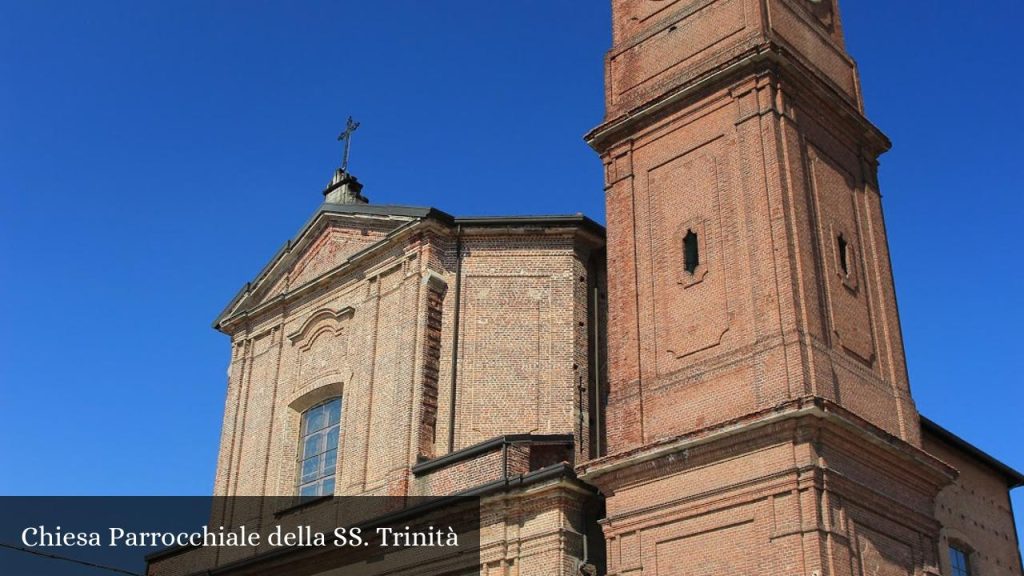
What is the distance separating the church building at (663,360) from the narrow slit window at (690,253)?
0.09ft

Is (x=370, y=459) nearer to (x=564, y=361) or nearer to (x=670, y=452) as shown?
(x=564, y=361)

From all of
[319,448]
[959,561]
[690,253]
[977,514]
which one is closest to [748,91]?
[690,253]

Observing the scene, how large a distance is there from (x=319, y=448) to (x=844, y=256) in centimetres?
1067

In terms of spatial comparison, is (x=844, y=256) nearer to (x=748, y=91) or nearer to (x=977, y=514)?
(x=748, y=91)

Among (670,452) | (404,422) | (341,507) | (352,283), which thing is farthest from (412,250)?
(670,452)

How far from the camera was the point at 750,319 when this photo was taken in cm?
1527

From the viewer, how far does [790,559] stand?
1335 centimetres

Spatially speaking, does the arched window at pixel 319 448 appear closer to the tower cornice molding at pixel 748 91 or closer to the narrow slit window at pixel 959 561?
the tower cornice molding at pixel 748 91

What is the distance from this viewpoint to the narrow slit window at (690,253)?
53.9 feet

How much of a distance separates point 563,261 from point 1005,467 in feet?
30.9

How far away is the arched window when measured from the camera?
70.1 ft

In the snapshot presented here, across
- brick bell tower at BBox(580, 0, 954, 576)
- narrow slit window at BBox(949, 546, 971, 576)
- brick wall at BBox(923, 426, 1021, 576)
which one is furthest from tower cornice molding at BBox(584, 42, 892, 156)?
narrow slit window at BBox(949, 546, 971, 576)

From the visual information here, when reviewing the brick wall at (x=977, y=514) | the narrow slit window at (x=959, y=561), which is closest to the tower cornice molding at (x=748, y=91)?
the brick wall at (x=977, y=514)

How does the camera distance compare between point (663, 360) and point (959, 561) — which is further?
point (959, 561)
